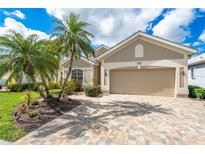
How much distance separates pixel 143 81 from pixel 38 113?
10.1m

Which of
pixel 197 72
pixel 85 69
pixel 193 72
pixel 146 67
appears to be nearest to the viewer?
pixel 146 67

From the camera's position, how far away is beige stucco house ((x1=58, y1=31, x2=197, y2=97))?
12.6 m

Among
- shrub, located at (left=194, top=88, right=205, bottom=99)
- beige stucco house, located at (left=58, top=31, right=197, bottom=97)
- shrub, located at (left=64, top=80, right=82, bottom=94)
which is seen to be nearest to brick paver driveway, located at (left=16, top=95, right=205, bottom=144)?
shrub, located at (left=194, top=88, right=205, bottom=99)

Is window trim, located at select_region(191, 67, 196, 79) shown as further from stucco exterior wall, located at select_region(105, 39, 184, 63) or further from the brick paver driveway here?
the brick paver driveway

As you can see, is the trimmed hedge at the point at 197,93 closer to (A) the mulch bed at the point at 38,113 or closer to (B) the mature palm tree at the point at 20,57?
(A) the mulch bed at the point at 38,113

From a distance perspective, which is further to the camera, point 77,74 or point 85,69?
point 77,74

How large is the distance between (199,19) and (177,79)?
523cm

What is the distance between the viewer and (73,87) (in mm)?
16031

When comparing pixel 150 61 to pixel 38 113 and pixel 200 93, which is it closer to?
pixel 200 93

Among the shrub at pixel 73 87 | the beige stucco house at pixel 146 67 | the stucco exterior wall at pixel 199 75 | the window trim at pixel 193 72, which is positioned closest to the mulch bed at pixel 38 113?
the shrub at pixel 73 87

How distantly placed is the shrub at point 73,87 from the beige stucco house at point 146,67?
10.8 feet

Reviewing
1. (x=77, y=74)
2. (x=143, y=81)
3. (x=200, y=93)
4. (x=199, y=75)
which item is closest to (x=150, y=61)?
(x=143, y=81)
